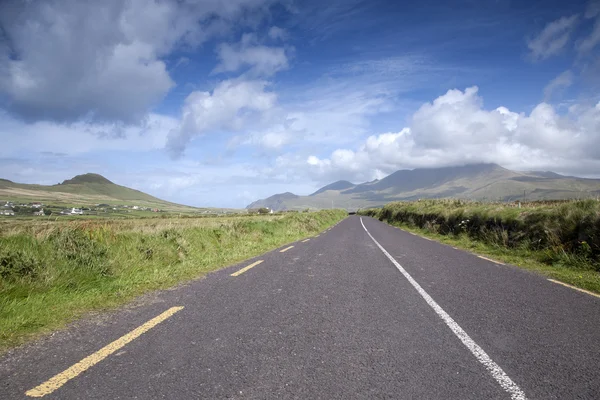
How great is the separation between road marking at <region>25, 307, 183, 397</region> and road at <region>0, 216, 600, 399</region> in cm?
2

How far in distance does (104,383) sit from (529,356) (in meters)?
4.17

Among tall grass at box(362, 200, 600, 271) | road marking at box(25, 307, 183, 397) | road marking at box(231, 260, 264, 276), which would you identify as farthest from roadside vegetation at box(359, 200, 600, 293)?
road marking at box(25, 307, 183, 397)

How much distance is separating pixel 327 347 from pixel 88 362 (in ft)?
8.10

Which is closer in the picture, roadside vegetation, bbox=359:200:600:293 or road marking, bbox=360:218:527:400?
road marking, bbox=360:218:527:400

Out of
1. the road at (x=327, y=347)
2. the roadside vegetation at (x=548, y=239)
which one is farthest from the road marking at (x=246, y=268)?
the roadside vegetation at (x=548, y=239)

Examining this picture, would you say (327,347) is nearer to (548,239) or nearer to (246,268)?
(246,268)

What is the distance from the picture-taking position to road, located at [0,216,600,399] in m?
2.70

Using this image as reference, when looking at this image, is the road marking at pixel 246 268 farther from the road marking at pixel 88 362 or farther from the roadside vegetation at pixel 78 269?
the road marking at pixel 88 362

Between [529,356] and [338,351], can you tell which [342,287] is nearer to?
[338,351]

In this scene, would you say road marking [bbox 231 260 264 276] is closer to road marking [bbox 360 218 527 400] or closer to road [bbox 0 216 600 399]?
road [bbox 0 216 600 399]

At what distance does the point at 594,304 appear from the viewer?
5.08 m

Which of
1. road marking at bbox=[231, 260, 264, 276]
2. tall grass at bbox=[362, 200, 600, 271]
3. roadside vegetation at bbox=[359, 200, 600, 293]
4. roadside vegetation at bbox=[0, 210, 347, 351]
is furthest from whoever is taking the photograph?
tall grass at bbox=[362, 200, 600, 271]

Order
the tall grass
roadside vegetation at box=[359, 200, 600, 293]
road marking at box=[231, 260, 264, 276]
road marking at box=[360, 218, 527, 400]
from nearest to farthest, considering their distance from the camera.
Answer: road marking at box=[360, 218, 527, 400] < road marking at box=[231, 260, 264, 276] < roadside vegetation at box=[359, 200, 600, 293] < the tall grass

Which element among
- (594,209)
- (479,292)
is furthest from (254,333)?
(594,209)
